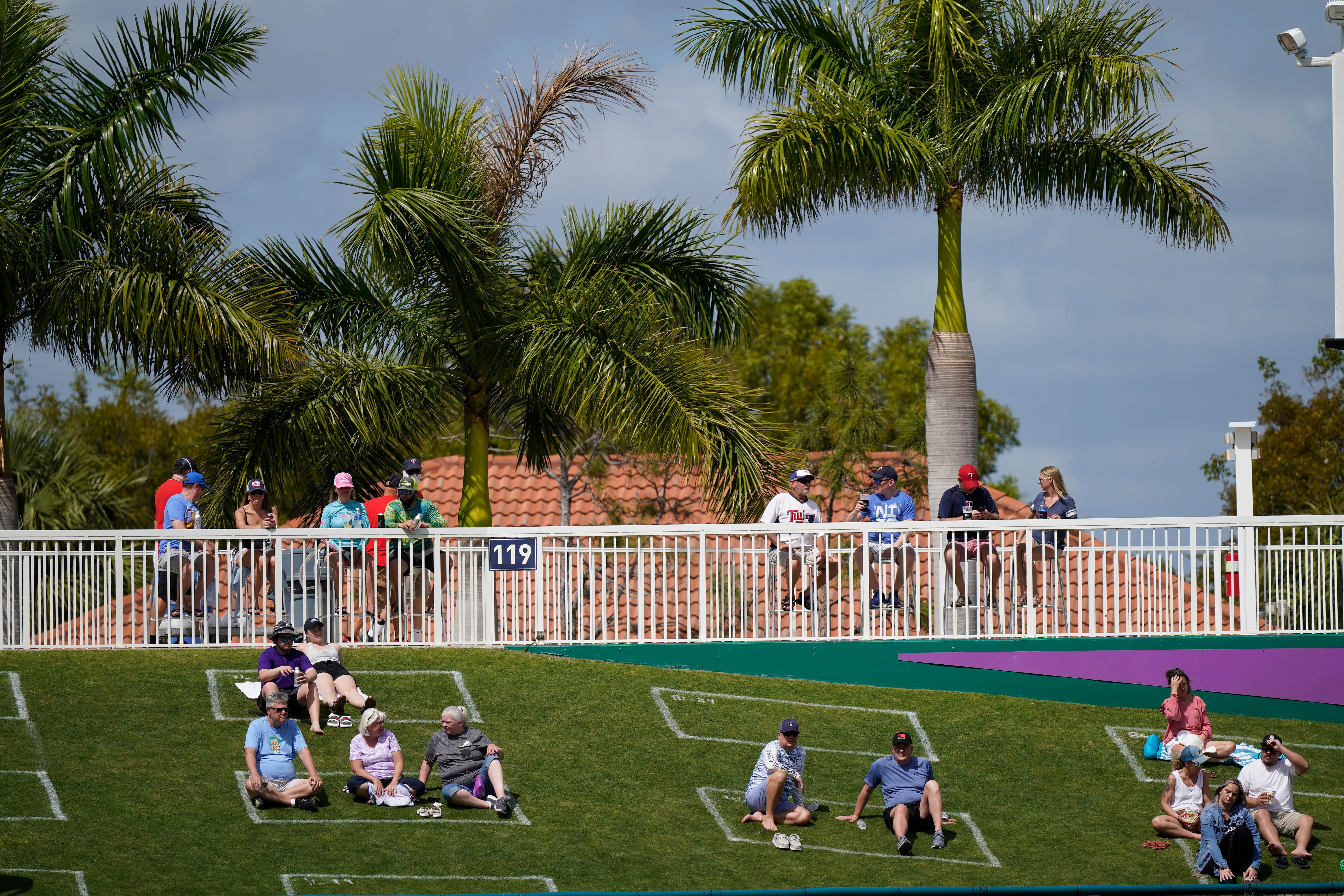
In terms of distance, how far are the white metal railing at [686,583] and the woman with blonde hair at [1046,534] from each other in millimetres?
35

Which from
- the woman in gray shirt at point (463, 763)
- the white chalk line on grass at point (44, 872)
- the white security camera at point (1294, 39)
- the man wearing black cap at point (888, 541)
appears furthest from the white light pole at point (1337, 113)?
the white chalk line on grass at point (44, 872)

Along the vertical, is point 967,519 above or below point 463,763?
above

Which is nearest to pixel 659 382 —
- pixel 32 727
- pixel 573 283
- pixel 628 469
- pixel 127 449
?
pixel 573 283

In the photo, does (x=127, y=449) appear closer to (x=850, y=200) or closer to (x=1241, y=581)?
(x=850, y=200)

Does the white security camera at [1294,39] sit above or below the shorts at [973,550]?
above

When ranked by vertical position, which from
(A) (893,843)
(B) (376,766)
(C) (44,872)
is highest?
(B) (376,766)

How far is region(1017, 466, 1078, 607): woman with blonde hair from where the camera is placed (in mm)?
16250

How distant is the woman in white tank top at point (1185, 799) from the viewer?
43.3 ft

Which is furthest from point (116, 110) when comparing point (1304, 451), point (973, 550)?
point (1304, 451)

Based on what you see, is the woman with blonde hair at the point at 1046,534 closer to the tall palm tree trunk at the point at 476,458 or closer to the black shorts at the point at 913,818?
the black shorts at the point at 913,818

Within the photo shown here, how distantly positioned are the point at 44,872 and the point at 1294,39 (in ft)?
40.7

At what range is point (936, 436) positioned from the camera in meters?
18.2

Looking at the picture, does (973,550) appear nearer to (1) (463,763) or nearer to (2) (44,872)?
(1) (463,763)

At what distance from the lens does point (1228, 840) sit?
12.7 m
